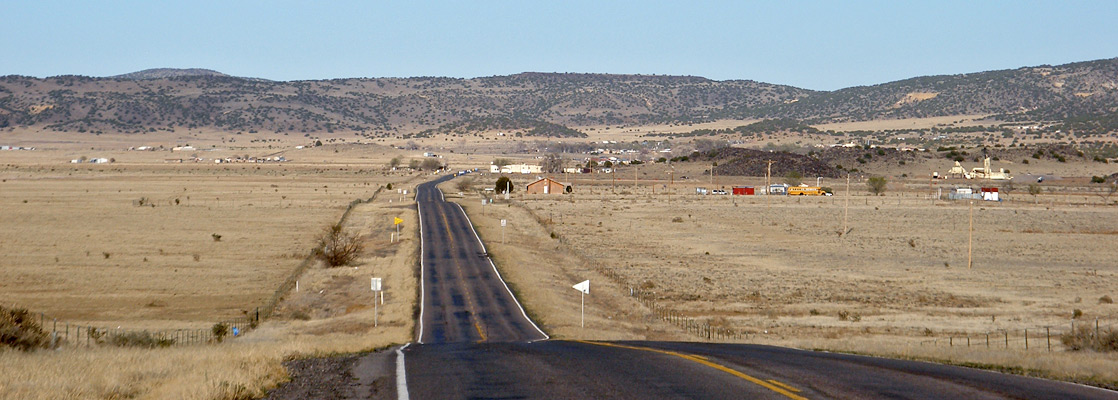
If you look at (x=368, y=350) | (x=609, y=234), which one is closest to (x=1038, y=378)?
(x=368, y=350)

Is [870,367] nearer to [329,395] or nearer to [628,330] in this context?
[329,395]

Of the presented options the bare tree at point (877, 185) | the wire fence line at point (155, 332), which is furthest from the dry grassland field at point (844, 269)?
the bare tree at point (877, 185)

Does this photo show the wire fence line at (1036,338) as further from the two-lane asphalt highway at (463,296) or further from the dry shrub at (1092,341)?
the two-lane asphalt highway at (463,296)

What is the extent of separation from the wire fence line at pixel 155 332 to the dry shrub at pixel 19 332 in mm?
456

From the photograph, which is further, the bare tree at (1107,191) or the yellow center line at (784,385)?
the bare tree at (1107,191)

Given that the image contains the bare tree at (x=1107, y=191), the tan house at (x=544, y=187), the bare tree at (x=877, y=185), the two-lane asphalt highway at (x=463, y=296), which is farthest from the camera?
the bare tree at (x=877, y=185)

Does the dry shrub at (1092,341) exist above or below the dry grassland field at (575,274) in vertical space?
above

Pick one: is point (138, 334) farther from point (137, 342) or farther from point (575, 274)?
point (575, 274)

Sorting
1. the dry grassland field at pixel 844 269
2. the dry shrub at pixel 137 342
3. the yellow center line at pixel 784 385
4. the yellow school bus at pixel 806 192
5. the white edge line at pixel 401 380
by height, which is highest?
the yellow center line at pixel 784 385

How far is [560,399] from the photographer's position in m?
11.0

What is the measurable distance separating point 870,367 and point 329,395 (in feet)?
25.9

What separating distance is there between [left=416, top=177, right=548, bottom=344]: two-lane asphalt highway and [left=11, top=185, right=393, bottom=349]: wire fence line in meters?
5.78

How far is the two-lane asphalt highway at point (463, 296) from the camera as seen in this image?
1197 inches

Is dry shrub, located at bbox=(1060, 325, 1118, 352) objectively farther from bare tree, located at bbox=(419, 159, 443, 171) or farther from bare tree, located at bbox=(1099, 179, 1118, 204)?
bare tree, located at bbox=(419, 159, 443, 171)
